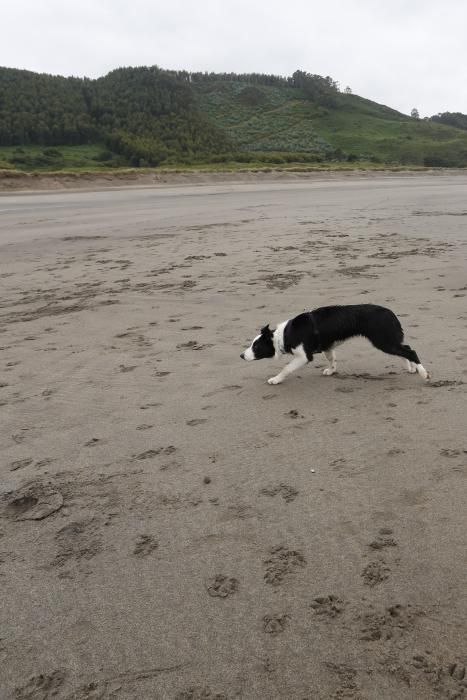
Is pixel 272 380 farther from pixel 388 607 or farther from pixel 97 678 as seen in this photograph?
pixel 97 678

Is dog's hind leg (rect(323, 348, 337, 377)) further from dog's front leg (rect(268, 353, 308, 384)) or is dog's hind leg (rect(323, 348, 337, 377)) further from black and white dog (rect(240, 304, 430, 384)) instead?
dog's front leg (rect(268, 353, 308, 384))

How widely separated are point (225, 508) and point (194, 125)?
104781mm

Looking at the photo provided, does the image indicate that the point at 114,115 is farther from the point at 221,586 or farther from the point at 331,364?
the point at 221,586

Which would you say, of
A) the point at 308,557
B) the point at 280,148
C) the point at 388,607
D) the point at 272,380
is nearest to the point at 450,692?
the point at 388,607

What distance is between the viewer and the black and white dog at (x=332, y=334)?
18.1 ft

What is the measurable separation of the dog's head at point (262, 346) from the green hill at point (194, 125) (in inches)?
2179

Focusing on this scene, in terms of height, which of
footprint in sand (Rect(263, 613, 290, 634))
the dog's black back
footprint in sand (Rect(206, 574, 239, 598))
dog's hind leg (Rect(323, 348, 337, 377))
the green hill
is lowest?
footprint in sand (Rect(206, 574, 239, 598))

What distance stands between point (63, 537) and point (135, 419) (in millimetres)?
1672

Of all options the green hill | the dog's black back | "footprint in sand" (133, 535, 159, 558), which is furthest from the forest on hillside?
"footprint in sand" (133, 535, 159, 558)

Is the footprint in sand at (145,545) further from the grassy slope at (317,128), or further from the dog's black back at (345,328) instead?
the grassy slope at (317,128)

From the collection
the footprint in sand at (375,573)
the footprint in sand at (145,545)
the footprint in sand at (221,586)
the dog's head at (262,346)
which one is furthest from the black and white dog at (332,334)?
the footprint in sand at (221,586)

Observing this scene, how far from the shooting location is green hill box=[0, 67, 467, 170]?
76062 millimetres

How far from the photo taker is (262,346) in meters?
5.88

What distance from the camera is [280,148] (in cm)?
9619
